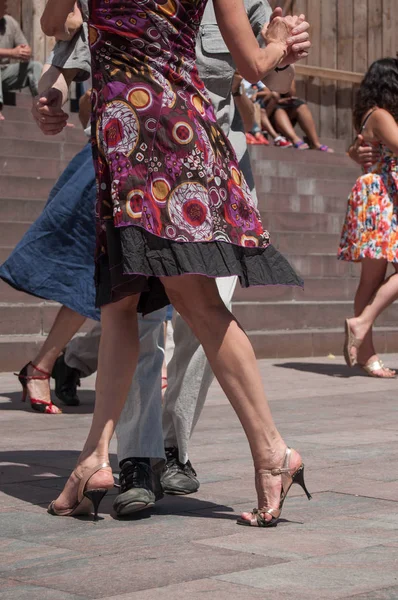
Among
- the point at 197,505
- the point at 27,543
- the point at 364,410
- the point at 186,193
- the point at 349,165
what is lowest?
the point at 349,165

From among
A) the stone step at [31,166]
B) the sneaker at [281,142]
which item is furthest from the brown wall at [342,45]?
the stone step at [31,166]

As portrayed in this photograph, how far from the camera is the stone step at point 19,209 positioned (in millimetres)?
8773

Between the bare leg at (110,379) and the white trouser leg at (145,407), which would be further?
the white trouser leg at (145,407)

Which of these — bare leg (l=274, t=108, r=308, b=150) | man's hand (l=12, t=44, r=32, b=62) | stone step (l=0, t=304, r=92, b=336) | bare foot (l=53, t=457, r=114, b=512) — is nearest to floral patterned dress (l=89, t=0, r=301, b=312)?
bare foot (l=53, t=457, r=114, b=512)

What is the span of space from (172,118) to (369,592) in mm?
1328

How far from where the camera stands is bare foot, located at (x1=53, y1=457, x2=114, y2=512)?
3.21 metres

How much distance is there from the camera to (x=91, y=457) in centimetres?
326

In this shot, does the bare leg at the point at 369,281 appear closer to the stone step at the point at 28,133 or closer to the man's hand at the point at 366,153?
the man's hand at the point at 366,153

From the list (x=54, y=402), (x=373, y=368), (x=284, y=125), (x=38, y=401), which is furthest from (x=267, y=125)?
(x=38, y=401)

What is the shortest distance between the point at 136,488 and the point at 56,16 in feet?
4.41

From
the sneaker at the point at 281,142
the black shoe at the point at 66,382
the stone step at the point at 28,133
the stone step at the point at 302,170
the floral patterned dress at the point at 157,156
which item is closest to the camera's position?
the floral patterned dress at the point at 157,156

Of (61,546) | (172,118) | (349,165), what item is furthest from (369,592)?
(349,165)

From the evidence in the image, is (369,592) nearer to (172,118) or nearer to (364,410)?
(172,118)

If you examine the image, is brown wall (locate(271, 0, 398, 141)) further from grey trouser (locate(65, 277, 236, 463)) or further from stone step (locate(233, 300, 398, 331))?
grey trouser (locate(65, 277, 236, 463))
